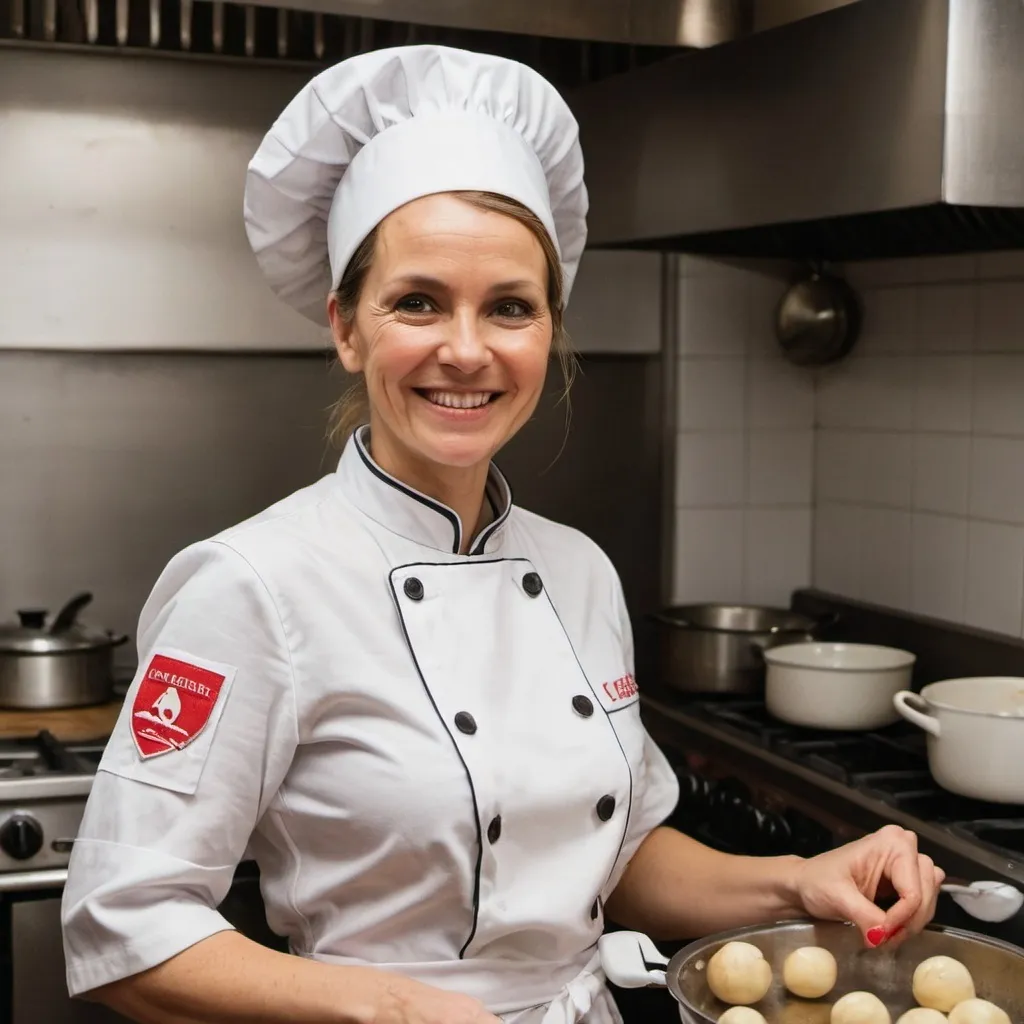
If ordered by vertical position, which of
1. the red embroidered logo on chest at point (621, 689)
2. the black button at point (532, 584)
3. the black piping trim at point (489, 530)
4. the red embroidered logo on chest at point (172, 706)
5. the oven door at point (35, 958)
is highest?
the black piping trim at point (489, 530)

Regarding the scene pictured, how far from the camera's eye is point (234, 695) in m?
1.16

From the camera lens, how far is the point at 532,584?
1373 millimetres

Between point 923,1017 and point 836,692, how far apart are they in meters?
0.92

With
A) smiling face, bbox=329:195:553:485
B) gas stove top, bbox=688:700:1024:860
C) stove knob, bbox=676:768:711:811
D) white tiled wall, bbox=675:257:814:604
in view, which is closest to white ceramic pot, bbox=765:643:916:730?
gas stove top, bbox=688:700:1024:860

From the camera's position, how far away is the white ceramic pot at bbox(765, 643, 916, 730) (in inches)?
78.4

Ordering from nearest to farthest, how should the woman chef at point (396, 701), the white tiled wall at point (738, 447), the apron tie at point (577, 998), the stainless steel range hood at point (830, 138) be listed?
1. the woman chef at point (396, 701)
2. the apron tie at point (577, 998)
3. the stainless steel range hood at point (830, 138)
4. the white tiled wall at point (738, 447)

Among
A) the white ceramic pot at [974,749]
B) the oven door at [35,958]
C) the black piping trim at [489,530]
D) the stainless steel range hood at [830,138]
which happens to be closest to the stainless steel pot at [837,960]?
the black piping trim at [489,530]

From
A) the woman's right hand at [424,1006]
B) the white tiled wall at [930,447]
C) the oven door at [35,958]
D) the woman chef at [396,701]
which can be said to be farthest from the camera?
the white tiled wall at [930,447]

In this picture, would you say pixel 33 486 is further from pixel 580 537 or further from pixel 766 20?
pixel 766 20

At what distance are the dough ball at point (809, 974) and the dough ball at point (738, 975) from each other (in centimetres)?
4

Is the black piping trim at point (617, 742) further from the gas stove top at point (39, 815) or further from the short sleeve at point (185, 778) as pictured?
the gas stove top at point (39, 815)

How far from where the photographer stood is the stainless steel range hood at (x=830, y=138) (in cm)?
151

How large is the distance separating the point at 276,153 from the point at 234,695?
0.46 metres

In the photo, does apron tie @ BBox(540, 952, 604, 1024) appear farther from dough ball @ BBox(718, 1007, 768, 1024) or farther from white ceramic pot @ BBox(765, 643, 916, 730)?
white ceramic pot @ BBox(765, 643, 916, 730)
